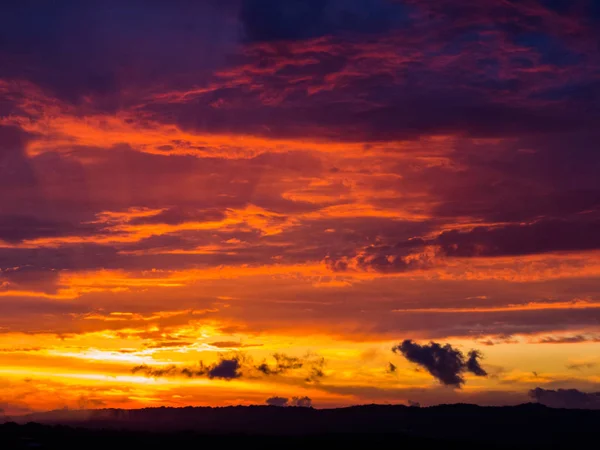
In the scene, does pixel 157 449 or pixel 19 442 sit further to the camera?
pixel 157 449

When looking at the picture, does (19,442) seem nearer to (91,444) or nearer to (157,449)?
(91,444)

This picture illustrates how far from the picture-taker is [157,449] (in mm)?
191000

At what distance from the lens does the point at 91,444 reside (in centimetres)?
18538

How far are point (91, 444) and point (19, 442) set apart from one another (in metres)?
16.5

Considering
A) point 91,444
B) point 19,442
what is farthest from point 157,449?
point 19,442

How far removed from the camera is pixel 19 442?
6914 inches

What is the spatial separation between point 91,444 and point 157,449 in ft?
50.0

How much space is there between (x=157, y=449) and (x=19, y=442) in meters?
31.4
